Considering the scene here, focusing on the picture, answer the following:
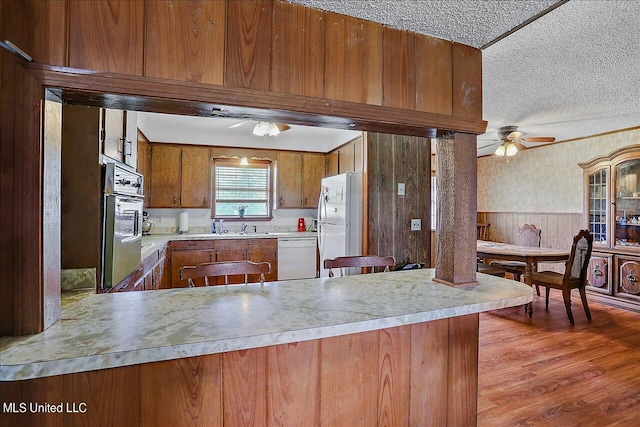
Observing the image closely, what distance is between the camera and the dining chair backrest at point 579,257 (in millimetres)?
3422

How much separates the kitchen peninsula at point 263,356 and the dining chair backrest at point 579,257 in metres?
2.49

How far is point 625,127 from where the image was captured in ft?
13.5

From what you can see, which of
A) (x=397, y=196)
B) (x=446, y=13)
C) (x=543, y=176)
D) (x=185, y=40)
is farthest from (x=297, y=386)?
(x=543, y=176)

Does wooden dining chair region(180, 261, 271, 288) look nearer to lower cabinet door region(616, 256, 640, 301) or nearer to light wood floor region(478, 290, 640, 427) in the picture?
light wood floor region(478, 290, 640, 427)

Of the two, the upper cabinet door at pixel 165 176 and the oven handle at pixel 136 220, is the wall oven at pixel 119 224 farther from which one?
the upper cabinet door at pixel 165 176

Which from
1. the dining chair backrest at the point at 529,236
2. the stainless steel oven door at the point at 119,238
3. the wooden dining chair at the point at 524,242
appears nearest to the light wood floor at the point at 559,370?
the wooden dining chair at the point at 524,242

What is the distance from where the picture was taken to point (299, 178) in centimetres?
525

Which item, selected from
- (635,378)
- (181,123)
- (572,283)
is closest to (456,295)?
(635,378)

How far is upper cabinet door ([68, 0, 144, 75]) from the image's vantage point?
1.01 metres

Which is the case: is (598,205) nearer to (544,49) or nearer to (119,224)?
(544,49)

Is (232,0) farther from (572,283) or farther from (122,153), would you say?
(572,283)

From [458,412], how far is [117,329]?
1.43 meters

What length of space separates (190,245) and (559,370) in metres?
4.02

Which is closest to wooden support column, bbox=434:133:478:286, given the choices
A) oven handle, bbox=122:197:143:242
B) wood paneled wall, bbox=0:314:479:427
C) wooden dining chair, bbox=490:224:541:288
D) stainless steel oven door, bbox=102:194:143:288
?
wood paneled wall, bbox=0:314:479:427
